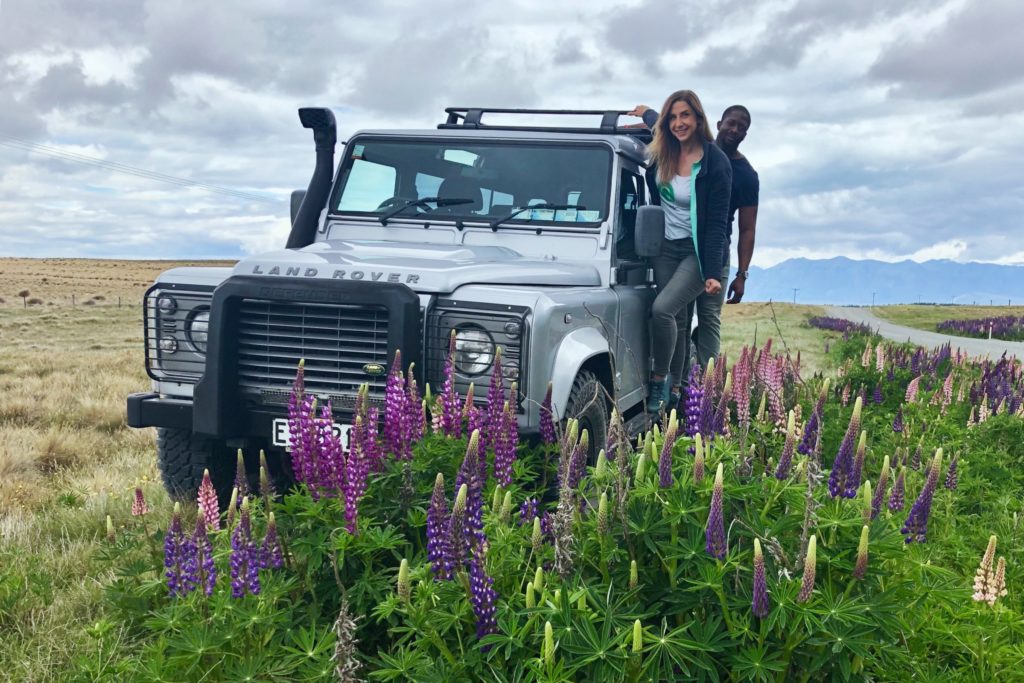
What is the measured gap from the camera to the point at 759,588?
228 cm

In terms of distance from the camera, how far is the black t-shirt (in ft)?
23.7

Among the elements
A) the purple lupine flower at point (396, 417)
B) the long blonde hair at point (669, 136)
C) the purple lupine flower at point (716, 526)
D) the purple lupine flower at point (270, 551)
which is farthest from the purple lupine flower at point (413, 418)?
the long blonde hair at point (669, 136)

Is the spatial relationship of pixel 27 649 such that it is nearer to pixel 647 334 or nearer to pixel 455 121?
pixel 647 334

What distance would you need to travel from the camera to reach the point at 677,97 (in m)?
5.92

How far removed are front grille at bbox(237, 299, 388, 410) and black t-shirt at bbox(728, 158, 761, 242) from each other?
3981 mm

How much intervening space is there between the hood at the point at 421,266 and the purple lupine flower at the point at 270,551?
5.93ft

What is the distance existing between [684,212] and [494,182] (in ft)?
4.65

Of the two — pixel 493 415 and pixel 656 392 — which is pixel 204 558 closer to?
pixel 493 415

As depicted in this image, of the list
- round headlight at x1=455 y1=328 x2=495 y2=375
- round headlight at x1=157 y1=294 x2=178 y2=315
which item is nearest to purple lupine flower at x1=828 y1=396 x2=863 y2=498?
round headlight at x1=455 y1=328 x2=495 y2=375

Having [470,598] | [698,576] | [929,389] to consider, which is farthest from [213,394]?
[929,389]

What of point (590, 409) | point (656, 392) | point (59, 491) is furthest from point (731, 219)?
point (59, 491)

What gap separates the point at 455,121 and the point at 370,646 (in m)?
5.32

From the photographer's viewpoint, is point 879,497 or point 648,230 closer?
point 879,497

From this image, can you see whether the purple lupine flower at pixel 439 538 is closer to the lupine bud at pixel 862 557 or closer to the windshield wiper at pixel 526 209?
the lupine bud at pixel 862 557
